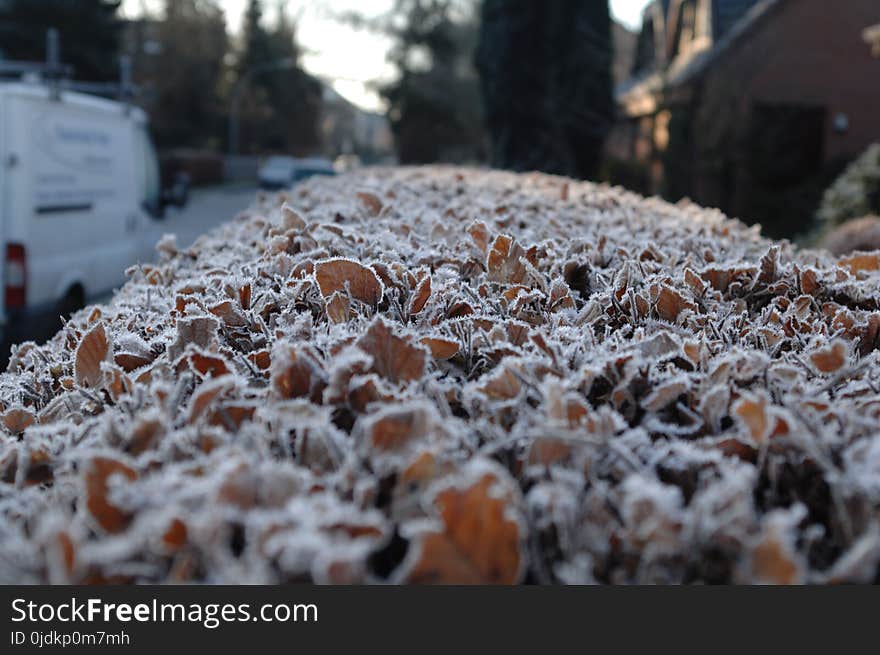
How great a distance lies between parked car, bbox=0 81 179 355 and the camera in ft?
24.2

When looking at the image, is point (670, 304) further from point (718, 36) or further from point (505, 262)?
point (718, 36)

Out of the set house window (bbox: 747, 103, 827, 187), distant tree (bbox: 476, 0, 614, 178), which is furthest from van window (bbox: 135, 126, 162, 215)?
house window (bbox: 747, 103, 827, 187)

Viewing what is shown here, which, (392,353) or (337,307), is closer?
(392,353)

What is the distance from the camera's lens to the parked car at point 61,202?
24.2 feet

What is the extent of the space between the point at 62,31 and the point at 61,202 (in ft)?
91.9

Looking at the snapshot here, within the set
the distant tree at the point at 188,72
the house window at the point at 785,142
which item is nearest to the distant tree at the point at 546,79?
the house window at the point at 785,142

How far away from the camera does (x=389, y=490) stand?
1.50 metres

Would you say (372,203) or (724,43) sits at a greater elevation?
(724,43)

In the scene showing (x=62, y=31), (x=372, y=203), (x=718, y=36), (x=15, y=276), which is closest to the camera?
(x=372, y=203)

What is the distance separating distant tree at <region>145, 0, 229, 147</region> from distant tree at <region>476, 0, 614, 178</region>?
107ft

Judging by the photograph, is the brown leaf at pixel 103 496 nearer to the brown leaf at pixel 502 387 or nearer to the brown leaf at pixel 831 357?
the brown leaf at pixel 502 387

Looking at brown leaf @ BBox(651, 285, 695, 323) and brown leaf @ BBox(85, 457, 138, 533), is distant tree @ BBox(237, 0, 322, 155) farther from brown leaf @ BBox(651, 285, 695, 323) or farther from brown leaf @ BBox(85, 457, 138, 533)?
brown leaf @ BBox(85, 457, 138, 533)

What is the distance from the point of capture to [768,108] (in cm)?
2202

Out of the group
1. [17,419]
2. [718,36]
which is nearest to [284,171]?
[718,36]
